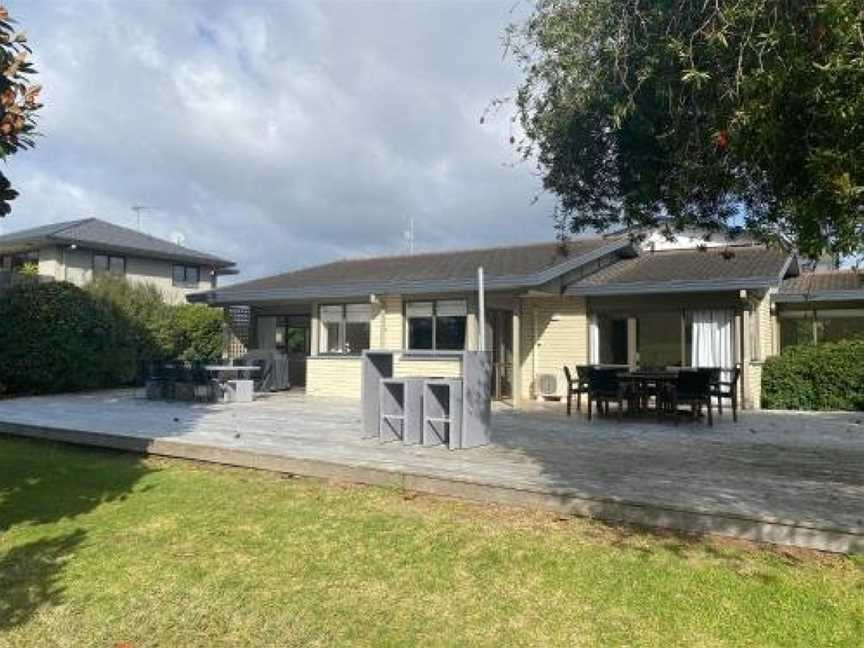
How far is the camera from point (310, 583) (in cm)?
428

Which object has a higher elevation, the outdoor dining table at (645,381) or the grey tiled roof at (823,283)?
the grey tiled roof at (823,283)

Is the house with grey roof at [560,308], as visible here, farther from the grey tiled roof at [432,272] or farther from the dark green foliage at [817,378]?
the dark green foliage at [817,378]

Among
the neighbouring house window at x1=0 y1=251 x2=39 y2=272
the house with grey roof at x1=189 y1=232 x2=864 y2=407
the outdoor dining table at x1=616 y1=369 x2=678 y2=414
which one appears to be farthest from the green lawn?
the neighbouring house window at x1=0 y1=251 x2=39 y2=272

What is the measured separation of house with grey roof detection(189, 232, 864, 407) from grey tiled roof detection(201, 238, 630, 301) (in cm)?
4

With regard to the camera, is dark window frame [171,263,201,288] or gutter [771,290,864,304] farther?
dark window frame [171,263,201,288]

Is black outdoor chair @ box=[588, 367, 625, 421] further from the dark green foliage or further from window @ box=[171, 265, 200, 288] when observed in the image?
window @ box=[171, 265, 200, 288]

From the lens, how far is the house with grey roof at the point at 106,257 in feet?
→ 87.2

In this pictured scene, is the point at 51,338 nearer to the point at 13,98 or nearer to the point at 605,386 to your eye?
the point at 605,386

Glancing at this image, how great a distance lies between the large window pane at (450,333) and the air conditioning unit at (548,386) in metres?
2.16

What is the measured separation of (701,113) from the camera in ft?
16.7

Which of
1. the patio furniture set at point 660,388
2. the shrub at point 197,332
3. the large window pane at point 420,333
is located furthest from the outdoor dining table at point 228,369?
the patio furniture set at point 660,388

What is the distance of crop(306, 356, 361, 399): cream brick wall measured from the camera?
16.7 metres

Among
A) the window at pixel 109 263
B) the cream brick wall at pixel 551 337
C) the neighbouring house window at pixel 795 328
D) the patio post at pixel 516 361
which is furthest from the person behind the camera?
the window at pixel 109 263

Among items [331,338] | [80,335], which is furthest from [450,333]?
[80,335]
